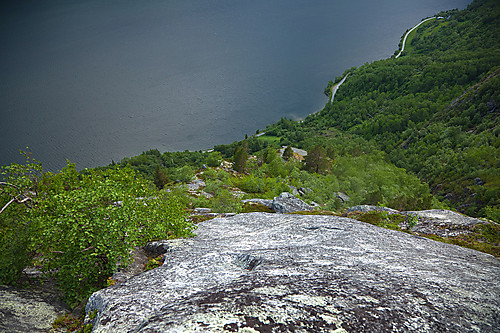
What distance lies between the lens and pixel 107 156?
117 m

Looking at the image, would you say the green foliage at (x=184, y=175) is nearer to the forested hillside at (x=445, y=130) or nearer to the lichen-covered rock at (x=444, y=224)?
the lichen-covered rock at (x=444, y=224)

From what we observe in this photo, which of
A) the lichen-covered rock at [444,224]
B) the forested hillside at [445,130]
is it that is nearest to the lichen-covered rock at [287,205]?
the lichen-covered rock at [444,224]

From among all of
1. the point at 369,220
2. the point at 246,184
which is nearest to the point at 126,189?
the point at 369,220

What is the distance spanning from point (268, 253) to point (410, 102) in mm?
200287

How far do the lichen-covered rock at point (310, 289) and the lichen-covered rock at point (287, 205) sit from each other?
14.4 metres

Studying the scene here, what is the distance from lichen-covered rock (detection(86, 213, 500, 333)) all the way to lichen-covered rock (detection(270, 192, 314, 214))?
14.4 meters

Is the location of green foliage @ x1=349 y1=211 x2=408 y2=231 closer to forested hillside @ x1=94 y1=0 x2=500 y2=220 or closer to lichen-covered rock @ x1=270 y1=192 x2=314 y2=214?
lichen-covered rock @ x1=270 y1=192 x2=314 y2=214

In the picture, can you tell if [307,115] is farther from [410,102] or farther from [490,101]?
[490,101]

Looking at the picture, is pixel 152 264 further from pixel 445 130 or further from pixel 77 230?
pixel 445 130

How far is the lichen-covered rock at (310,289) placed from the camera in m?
8.30

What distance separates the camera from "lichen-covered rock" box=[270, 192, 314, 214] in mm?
33125

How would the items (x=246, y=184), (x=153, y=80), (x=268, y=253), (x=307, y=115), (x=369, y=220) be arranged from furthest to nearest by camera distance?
(x=307, y=115) → (x=153, y=80) → (x=246, y=184) → (x=369, y=220) → (x=268, y=253)

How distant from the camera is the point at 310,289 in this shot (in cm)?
1005

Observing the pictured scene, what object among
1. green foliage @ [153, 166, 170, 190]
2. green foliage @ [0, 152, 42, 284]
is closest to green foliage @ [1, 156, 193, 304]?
green foliage @ [0, 152, 42, 284]
